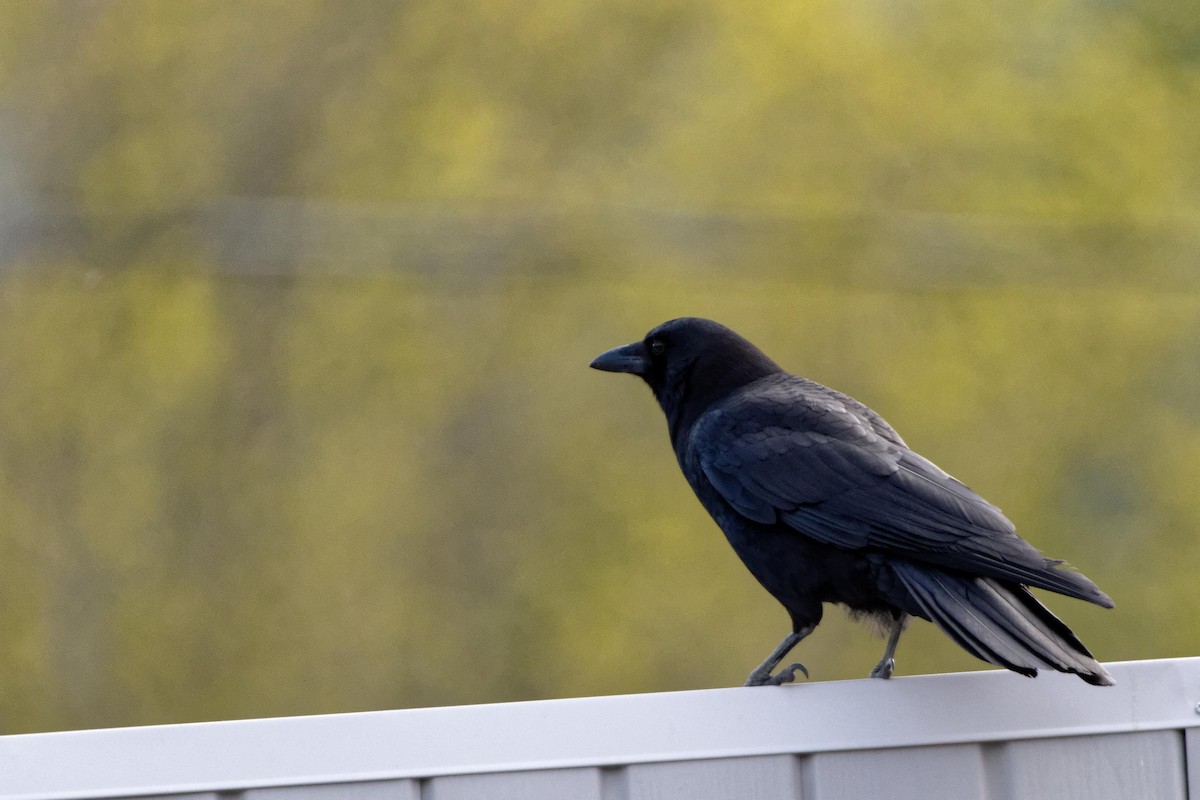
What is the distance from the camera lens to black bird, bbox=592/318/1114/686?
268cm

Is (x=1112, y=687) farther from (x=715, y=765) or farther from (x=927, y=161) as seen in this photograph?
(x=927, y=161)

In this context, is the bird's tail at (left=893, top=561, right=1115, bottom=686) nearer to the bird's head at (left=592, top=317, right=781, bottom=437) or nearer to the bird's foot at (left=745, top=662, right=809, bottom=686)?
the bird's foot at (left=745, top=662, right=809, bottom=686)

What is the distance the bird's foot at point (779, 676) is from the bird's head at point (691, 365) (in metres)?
0.82

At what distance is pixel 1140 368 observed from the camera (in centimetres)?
1048

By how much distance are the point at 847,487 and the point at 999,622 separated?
596 mm

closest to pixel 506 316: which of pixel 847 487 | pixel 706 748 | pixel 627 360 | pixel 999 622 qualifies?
pixel 627 360

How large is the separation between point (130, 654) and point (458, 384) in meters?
2.79

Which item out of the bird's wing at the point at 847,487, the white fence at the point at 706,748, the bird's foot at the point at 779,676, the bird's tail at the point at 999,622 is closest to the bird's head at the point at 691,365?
the bird's wing at the point at 847,487

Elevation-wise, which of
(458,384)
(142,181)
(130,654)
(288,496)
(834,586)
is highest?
(142,181)

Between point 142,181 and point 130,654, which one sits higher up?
point 142,181

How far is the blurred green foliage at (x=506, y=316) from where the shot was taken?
9.09 meters

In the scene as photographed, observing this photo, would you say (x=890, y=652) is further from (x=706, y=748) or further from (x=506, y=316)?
(x=506, y=316)

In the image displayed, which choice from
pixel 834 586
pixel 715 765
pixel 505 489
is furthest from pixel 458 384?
pixel 715 765

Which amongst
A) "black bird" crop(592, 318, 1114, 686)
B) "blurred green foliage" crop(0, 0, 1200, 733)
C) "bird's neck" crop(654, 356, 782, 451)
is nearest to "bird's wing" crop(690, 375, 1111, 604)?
"black bird" crop(592, 318, 1114, 686)
